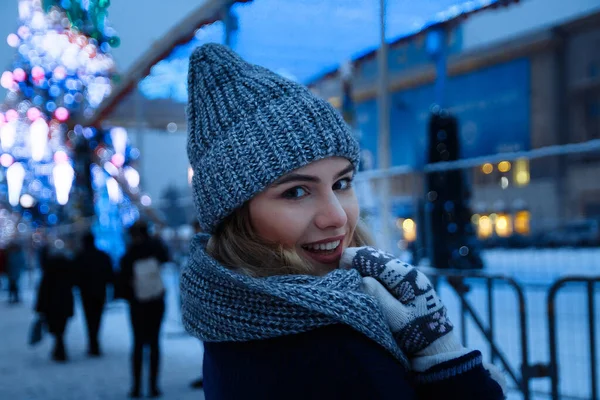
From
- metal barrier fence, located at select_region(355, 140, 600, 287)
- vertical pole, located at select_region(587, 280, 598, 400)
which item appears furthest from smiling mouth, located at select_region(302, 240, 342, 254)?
metal barrier fence, located at select_region(355, 140, 600, 287)

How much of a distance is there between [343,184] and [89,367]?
21.3 ft

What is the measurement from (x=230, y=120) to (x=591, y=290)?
295 centimetres

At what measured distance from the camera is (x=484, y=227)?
259 inches

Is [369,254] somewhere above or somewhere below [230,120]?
below

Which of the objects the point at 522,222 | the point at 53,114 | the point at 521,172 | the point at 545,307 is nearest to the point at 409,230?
the point at 521,172

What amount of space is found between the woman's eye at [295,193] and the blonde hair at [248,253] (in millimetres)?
99

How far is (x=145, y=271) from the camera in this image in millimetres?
5258

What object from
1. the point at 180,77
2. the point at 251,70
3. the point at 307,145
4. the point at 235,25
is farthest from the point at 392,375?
the point at 180,77

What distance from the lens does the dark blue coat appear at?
0.91 m

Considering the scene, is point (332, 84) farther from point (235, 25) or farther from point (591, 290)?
point (591, 290)

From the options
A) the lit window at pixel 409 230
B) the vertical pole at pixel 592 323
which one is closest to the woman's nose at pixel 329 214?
the vertical pole at pixel 592 323

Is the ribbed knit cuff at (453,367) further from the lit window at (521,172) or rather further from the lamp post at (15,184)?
the lamp post at (15,184)

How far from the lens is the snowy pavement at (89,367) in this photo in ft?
18.3

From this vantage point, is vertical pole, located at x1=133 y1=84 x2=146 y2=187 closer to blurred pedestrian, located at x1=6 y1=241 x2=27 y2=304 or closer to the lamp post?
the lamp post
